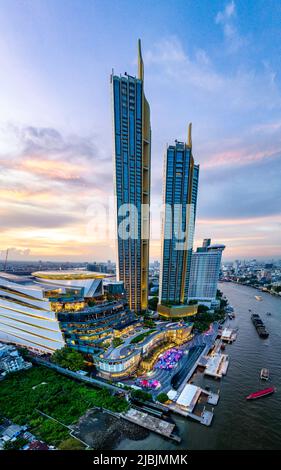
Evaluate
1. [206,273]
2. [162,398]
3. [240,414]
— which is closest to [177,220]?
[206,273]

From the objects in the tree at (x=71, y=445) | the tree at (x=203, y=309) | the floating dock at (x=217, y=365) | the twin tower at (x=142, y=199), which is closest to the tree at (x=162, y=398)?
the tree at (x=71, y=445)

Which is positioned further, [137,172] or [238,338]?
[137,172]

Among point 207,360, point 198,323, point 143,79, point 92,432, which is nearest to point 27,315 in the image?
point 92,432

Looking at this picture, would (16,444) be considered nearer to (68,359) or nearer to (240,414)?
(68,359)

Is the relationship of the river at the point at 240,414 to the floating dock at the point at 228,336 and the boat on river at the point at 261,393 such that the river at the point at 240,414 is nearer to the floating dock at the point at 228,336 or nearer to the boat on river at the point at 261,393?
the boat on river at the point at 261,393

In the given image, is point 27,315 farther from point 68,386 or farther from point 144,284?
point 144,284

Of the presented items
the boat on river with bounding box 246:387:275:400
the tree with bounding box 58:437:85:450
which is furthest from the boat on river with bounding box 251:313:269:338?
the tree with bounding box 58:437:85:450

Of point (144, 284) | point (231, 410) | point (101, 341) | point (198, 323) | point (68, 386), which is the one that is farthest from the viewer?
point (144, 284)

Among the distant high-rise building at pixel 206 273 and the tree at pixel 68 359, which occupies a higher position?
the distant high-rise building at pixel 206 273
